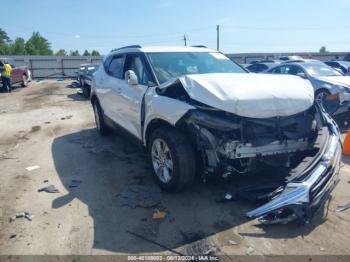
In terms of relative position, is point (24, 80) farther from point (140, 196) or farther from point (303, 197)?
point (303, 197)

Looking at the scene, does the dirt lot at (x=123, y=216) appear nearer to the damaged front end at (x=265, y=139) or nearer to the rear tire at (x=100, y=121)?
the damaged front end at (x=265, y=139)

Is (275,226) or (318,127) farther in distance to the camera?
(318,127)

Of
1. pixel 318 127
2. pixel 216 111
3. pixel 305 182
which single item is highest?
pixel 216 111

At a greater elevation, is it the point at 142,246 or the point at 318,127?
the point at 318,127

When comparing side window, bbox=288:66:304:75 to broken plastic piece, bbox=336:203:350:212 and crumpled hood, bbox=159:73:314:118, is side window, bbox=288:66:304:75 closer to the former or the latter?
crumpled hood, bbox=159:73:314:118

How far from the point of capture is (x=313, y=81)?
29.1ft

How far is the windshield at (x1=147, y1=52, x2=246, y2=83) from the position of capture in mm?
4766

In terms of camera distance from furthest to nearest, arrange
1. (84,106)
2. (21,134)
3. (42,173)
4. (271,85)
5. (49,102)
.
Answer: (49,102)
(84,106)
(21,134)
(42,173)
(271,85)

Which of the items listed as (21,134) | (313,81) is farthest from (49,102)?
(313,81)

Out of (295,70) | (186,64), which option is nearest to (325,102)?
(295,70)

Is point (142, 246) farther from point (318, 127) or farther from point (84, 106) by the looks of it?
point (84, 106)

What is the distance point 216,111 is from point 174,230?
4.48 ft

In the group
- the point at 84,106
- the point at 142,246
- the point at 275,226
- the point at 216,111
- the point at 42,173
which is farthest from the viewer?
the point at 84,106

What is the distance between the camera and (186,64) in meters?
5.03
